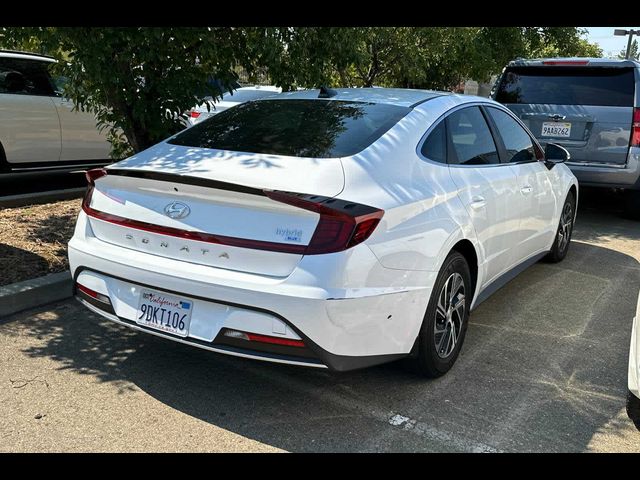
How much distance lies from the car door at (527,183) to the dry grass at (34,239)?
3.46 meters

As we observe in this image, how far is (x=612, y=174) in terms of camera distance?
7609 mm

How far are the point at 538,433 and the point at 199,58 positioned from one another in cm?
401

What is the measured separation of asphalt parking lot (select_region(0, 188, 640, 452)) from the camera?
9.83 ft

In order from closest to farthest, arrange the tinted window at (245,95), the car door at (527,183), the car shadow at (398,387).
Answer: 1. the car shadow at (398,387)
2. the car door at (527,183)
3. the tinted window at (245,95)

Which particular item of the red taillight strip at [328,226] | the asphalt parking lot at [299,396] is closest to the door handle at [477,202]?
the asphalt parking lot at [299,396]

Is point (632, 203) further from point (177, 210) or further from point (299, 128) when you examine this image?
point (177, 210)

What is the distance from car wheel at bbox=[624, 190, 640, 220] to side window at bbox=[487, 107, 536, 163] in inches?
145

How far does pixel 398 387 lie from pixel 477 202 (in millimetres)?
1217

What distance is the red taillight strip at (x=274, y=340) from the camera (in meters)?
2.86

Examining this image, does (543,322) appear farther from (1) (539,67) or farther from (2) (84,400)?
(1) (539,67)

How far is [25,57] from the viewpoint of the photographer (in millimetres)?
7672

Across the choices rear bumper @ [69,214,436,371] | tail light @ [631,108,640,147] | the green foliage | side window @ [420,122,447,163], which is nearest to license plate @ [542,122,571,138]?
tail light @ [631,108,640,147]

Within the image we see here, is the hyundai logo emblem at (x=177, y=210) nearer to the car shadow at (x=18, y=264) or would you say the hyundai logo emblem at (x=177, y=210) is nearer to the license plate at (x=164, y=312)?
the license plate at (x=164, y=312)

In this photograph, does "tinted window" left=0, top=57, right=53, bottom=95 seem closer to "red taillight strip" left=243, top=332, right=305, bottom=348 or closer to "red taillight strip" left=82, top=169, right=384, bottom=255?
"red taillight strip" left=82, top=169, right=384, bottom=255
